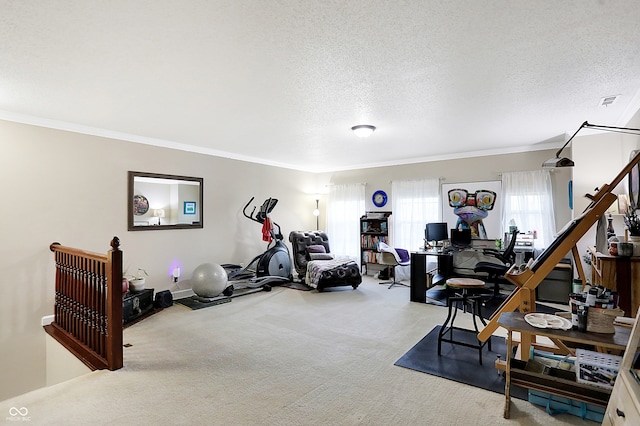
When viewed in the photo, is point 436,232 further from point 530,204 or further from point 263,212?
point 263,212

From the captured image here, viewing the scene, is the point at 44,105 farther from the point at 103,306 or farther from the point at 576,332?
the point at 576,332

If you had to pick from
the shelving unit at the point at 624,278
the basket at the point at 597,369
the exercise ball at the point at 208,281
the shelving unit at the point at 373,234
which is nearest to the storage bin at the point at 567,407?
the basket at the point at 597,369

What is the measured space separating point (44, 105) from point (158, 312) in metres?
2.80

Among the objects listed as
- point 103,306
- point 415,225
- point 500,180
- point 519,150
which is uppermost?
point 519,150

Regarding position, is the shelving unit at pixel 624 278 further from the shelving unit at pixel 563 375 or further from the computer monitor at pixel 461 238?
the computer monitor at pixel 461 238

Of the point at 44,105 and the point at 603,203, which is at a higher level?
the point at 44,105

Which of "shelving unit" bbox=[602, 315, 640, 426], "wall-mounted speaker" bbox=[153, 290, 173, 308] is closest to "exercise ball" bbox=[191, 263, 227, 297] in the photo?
"wall-mounted speaker" bbox=[153, 290, 173, 308]

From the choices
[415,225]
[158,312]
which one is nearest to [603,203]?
[415,225]

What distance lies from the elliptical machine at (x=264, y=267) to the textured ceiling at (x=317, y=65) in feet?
7.09

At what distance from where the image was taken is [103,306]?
3.08 metres

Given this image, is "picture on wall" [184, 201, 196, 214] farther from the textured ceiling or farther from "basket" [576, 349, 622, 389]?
"basket" [576, 349, 622, 389]

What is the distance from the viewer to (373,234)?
24.2 ft

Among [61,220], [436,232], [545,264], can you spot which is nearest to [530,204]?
[436,232]

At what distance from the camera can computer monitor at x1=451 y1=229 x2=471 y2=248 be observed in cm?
608
